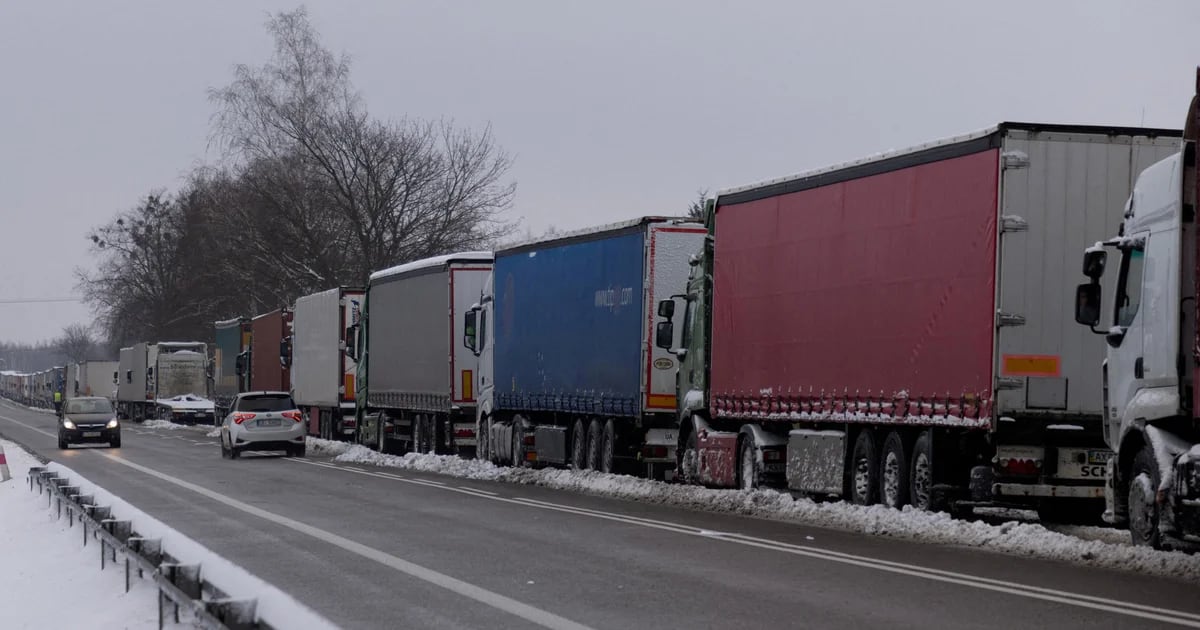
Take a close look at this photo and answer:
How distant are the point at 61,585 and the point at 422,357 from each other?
2268 cm

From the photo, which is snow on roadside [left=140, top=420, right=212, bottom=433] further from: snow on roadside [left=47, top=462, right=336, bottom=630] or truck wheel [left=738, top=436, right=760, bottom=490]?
snow on roadside [left=47, top=462, right=336, bottom=630]

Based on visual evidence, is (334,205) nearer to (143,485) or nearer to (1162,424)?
(143,485)

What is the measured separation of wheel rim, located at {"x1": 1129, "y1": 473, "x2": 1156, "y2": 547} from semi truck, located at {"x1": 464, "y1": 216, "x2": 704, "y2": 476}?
474 inches

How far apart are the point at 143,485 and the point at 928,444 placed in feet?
46.1

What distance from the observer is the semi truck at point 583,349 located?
84.3 ft

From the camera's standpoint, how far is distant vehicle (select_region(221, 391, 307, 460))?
3881 centimetres

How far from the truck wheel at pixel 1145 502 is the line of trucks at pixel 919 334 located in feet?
0.10

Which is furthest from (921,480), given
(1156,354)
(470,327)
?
(470,327)

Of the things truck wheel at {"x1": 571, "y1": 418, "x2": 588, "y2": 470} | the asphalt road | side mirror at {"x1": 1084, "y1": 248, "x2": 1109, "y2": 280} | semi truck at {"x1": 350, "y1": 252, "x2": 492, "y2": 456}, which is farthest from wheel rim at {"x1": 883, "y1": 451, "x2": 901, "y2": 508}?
semi truck at {"x1": 350, "y1": 252, "x2": 492, "y2": 456}

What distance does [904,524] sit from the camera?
1711cm

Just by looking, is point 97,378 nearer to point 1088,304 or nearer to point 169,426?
point 169,426

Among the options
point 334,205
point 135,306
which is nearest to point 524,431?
point 334,205

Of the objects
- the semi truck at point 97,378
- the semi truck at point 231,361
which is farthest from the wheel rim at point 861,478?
the semi truck at point 97,378

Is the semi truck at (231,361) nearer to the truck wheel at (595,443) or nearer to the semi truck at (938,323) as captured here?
the truck wheel at (595,443)
